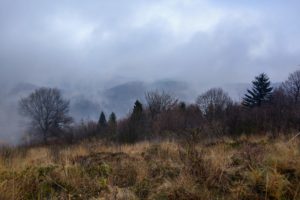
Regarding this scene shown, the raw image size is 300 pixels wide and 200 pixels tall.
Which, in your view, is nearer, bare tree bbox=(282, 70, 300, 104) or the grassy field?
the grassy field

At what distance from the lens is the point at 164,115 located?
54.3 metres

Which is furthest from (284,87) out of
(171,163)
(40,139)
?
(171,163)

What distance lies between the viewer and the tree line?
1485 inches

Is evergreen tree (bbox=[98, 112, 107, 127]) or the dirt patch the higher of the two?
evergreen tree (bbox=[98, 112, 107, 127])

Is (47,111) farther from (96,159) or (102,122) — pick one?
(96,159)

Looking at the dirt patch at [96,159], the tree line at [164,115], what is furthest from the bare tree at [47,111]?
the dirt patch at [96,159]

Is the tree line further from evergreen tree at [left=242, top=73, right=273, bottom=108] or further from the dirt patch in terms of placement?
the dirt patch

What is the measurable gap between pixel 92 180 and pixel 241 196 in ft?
7.94

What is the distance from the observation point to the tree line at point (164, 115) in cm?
3772

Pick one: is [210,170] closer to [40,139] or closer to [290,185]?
[290,185]

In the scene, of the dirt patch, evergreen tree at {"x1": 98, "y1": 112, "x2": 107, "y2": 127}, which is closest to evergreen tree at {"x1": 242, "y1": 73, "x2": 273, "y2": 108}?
evergreen tree at {"x1": 98, "y1": 112, "x2": 107, "y2": 127}

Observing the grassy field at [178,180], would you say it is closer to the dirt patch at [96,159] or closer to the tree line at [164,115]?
the dirt patch at [96,159]

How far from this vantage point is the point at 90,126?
65562mm

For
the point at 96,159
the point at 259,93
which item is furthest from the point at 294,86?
the point at 96,159
